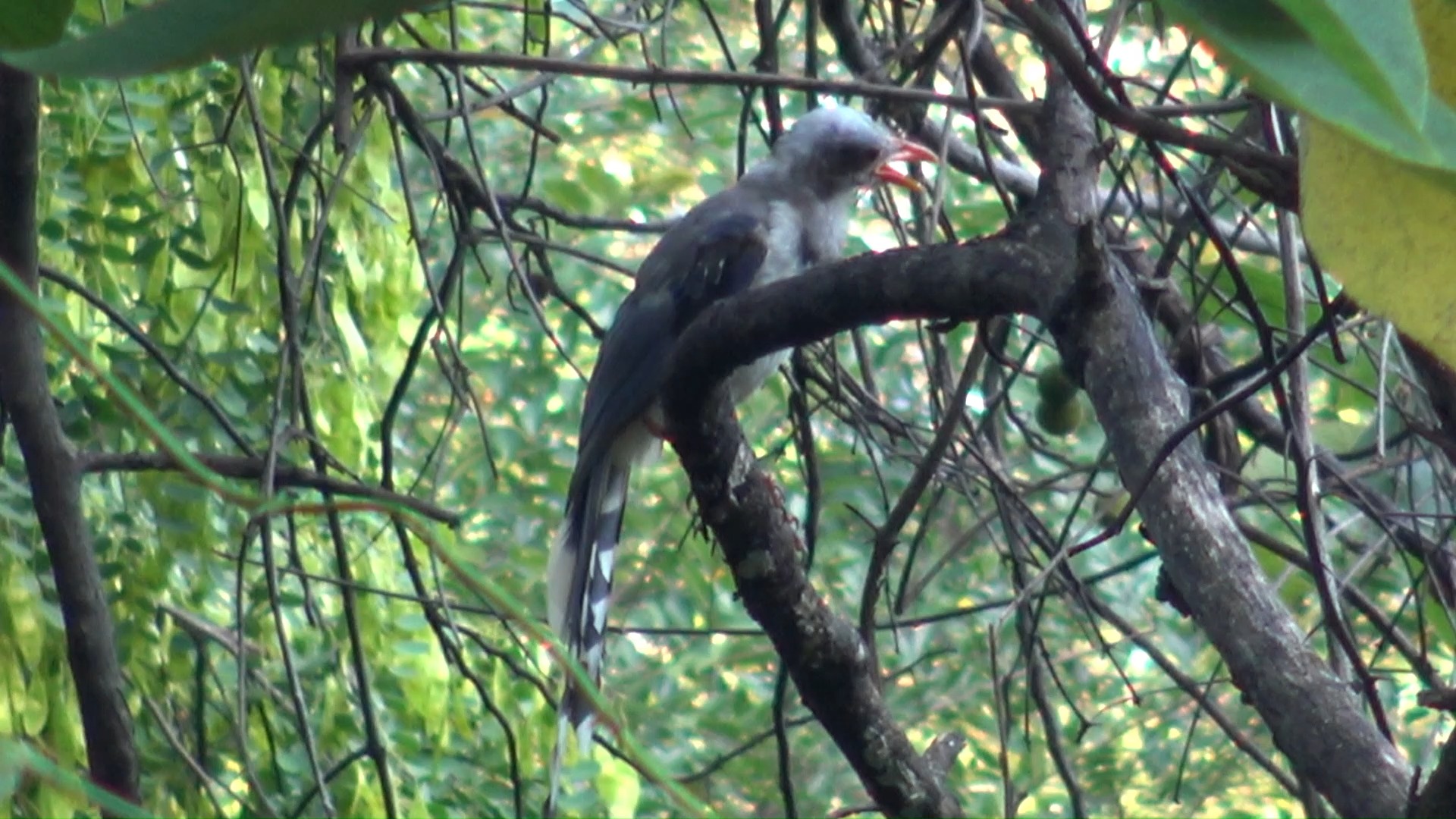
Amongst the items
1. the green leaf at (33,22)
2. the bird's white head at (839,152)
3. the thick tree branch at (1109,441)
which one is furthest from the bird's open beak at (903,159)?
the green leaf at (33,22)

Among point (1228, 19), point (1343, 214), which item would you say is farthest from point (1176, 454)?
point (1228, 19)

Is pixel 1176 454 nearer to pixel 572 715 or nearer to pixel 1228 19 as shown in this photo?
pixel 1228 19

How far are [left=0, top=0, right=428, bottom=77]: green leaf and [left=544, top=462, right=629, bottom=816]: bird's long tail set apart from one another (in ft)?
9.96

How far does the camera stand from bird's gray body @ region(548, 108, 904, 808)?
3750 millimetres

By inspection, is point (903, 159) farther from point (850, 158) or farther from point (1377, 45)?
point (1377, 45)

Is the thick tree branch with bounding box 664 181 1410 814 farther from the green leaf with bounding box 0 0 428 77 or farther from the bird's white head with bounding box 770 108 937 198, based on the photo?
the bird's white head with bounding box 770 108 937 198

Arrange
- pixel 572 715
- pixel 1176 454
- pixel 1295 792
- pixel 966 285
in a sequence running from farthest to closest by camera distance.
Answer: pixel 572 715 → pixel 1295 792 → pixel 966 285 → pixel 1176 454

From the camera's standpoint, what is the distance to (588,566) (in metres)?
3.84

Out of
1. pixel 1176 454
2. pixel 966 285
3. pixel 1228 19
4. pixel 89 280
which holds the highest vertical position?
pixel 89 280

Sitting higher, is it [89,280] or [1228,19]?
[89,280]

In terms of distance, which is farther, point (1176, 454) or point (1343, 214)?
point (1176, 454)

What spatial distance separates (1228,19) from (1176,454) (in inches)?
32.7

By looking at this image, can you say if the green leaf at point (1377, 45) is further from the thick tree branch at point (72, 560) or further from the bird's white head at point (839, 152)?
the bird's white head at point (839, 152)

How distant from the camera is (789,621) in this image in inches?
89.8
